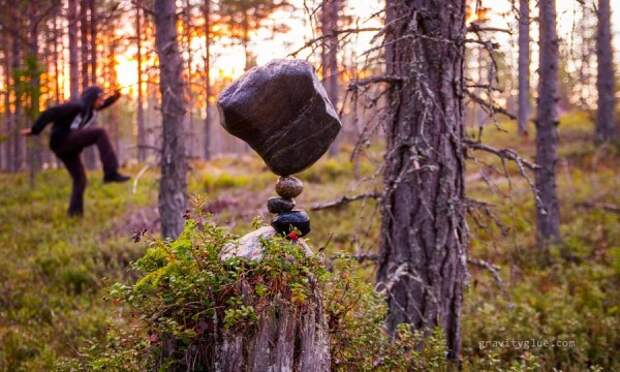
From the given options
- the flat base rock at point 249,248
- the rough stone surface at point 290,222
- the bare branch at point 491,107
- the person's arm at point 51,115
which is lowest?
the flat base rock at point 249,248

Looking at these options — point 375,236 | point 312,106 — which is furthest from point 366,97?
point 375,236

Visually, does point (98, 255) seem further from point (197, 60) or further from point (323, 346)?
point (323, 346)

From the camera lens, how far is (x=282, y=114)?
3.29 metres

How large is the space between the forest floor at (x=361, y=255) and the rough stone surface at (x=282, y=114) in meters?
0.54

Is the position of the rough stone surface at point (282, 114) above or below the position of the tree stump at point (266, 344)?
above

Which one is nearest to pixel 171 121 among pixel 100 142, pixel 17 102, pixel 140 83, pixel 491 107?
pixel 140 83

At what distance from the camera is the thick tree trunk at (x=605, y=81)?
570 inches

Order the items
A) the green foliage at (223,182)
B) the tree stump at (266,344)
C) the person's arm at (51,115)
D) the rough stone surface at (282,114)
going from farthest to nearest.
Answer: the green foliage at (223,182)
the person's arm at (51,115)
the rough stone surface at (282,114)
the tree stump at (266,344)

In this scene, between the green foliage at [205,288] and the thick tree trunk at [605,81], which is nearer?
the green foliage at [205,288]

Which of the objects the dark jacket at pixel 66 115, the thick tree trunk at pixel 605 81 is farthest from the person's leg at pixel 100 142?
the thick tree trunk at pixel 605 81

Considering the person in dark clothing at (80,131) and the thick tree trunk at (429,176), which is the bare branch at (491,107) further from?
the person in dark clothing at (80,131)

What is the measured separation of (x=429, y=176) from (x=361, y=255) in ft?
3.86

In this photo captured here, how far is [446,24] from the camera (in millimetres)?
4398

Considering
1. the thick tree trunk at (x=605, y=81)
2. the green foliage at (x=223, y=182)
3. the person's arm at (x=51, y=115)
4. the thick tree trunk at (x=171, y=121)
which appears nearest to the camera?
the thick tree trunk at (x=171, y=121)
